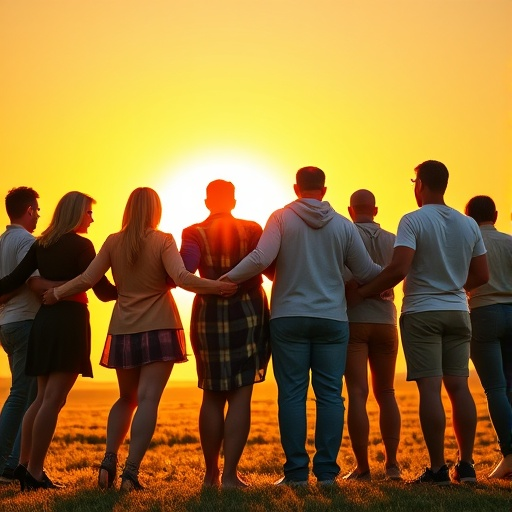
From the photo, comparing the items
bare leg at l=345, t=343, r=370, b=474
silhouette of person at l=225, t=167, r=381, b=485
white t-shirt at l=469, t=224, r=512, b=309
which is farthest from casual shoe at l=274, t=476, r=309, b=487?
white t-shirt at l=469, t=224, r=512, b=309

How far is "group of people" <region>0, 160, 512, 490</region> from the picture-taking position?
9.29m

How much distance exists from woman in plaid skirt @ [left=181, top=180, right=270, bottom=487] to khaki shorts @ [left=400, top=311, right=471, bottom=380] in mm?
1347

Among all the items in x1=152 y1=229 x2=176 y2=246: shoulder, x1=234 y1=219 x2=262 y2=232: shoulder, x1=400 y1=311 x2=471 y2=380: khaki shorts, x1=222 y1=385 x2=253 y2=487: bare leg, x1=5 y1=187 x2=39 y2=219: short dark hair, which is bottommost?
x1=222 y1=385 x2=253 y2=487: bare leg

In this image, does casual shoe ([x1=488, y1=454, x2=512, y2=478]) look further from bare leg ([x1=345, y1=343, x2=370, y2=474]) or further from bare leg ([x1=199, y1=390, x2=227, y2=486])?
bare leg ([x1=199, y1=390, x2=227, y2=486])

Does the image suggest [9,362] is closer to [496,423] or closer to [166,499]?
[166,499]

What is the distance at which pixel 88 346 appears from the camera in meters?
9.99

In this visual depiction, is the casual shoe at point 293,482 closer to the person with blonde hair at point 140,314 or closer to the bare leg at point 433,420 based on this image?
the bare leg at point 433,420

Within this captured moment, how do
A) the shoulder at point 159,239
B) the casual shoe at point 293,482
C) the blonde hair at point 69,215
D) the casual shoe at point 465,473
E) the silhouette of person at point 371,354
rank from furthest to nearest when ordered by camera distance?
the blonde hair at point 69,215 < the silhouette of person at point 371,354 < the shoulder at point 159,239 < the casual shoe at point 465,473 < the casual shoe at point 293,482

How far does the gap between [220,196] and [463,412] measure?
3086mm

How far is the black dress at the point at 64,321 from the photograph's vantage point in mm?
9812

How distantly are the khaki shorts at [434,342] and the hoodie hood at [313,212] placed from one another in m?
1.18

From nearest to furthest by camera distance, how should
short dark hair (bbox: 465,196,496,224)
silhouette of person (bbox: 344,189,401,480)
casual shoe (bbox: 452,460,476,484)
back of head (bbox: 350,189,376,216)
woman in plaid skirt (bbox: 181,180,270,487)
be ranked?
woman in plaid skirt (bbox: 181,180,270,487) < casual shoe (bbox: 452,460,476,484) < silhouette of person (bbox: 344,189,401,480) < back of head (bbox: 350,189,376,216) < short dark hair (bbox: 465,196,496,224)

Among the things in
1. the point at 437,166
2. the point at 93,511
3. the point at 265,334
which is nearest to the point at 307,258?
the point at 265,334

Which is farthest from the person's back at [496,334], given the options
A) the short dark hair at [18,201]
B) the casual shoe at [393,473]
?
the short dark hair at [18,201]
